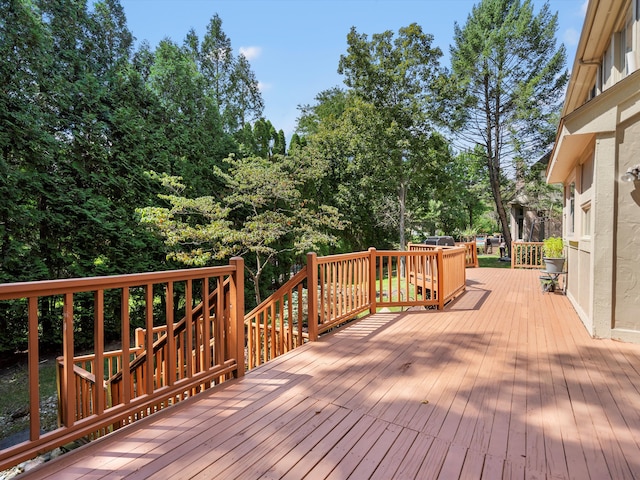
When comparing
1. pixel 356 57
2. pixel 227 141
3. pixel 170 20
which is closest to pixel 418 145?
pixel 356 57

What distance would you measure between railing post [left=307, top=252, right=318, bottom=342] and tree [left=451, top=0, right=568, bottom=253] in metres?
13.1

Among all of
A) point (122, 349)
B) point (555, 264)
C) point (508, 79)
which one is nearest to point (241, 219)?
point (555, 264)

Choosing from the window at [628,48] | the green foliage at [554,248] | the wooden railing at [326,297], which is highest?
the window at [628,48]

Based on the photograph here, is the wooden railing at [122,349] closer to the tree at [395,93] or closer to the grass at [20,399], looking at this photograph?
the grass at [20,399]

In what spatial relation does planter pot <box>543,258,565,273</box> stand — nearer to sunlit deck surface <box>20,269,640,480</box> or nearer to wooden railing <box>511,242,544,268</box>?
sunlit deck surface <box>20,269,640,480</box>

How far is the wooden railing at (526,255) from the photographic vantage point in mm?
11453

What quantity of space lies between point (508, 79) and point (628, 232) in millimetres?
14567

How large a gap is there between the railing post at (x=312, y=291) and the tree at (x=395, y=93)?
28.9 feet

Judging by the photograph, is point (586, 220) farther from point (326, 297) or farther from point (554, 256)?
point (326, 297)

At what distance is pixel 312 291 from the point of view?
3656 millimetres

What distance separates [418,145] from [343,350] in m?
9.86

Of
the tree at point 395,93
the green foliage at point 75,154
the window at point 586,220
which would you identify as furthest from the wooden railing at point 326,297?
the tree at point 395,93

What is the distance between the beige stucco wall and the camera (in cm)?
345

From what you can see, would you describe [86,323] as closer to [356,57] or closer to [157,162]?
[157,162]
